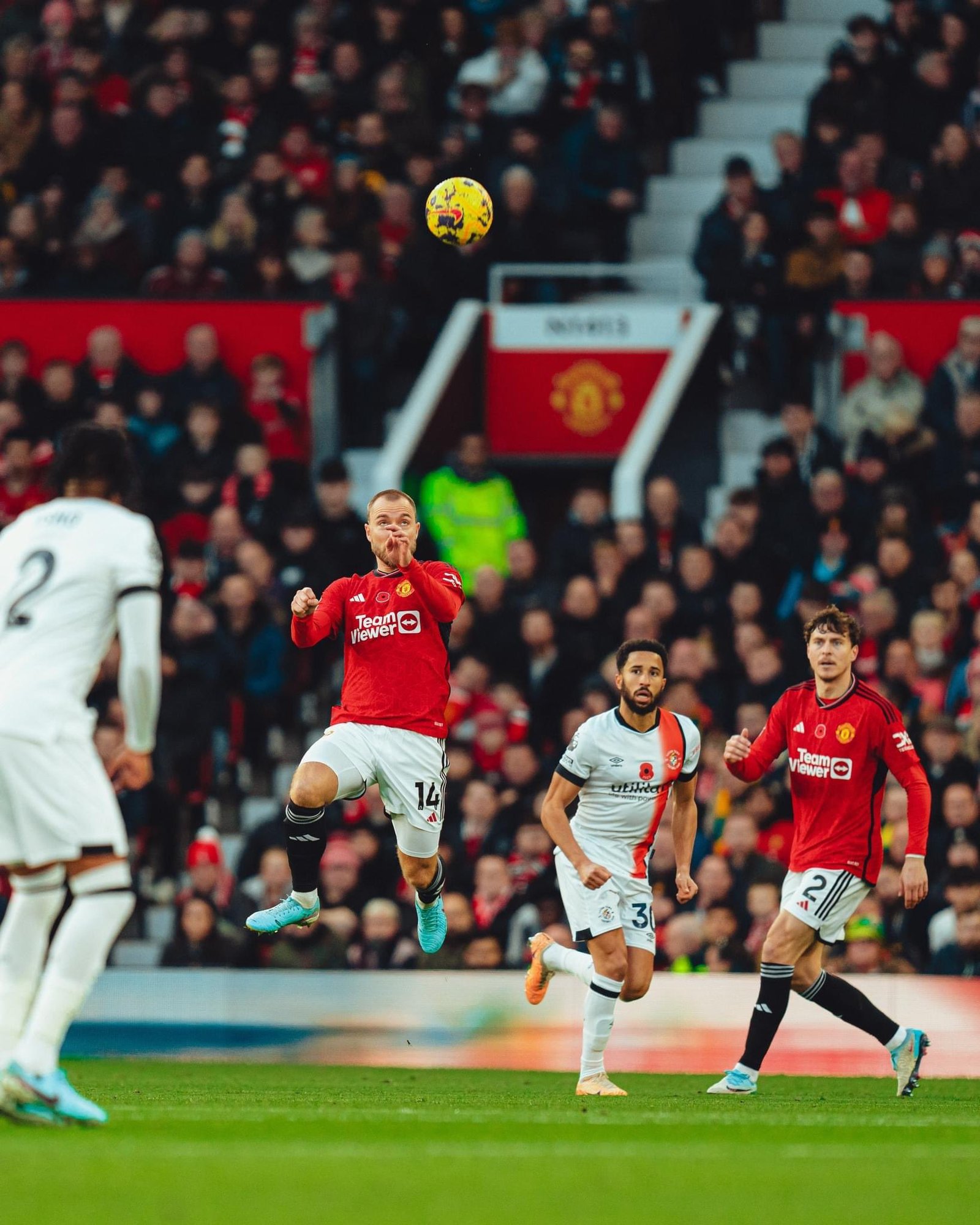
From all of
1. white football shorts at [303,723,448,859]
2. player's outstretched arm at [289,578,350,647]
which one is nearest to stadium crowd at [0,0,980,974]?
white football shorts at [303,723,448,859]

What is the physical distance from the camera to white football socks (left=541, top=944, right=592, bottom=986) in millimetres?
12125

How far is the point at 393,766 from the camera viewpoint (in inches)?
467

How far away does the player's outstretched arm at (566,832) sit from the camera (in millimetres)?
10914

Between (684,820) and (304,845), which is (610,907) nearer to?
(684,820)

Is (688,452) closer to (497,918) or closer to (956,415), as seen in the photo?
(956,415)

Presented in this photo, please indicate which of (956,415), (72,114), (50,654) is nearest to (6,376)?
(72,114)

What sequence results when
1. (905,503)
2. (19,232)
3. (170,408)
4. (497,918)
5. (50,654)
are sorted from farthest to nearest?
(19,232) < (170,408) < (905,503) < (497,918) < (50,654)

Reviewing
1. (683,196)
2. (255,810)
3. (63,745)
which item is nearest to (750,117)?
(683,196)

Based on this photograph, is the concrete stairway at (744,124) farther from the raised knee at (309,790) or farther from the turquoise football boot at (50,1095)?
the turquoise football boot at (50,1095)

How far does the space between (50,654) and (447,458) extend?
38.1 feet

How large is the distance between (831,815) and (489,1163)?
14.6 feet

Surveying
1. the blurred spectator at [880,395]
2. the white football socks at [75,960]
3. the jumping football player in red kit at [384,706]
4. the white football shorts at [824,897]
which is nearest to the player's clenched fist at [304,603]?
the jumping football player in red kit at [384,706]

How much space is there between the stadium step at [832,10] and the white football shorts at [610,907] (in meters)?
11.8

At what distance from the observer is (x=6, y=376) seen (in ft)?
61.7
